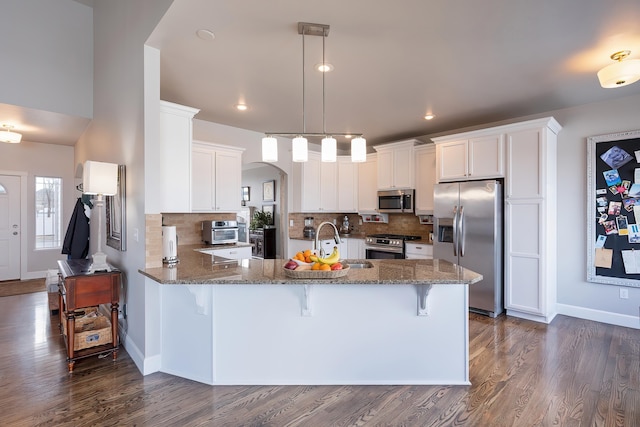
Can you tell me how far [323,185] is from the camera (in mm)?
5879

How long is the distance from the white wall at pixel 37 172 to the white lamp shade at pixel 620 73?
7.44 m

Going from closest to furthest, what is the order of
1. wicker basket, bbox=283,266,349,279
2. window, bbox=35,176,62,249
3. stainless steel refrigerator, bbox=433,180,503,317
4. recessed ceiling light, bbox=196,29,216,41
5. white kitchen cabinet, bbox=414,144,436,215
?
wicker basket, bbox=283,266,349,279, recessed ceiling light, bbox=196,29,216,41, stainless steel refrigerator, bbox=433,180,503,317, white kitchen cabinet, bbox=414,144,436,215, window, bbox=35,176,62,249

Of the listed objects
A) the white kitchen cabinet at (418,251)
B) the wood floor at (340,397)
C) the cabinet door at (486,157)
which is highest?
the cabinet door at (486,157)

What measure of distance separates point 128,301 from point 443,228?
3768mm

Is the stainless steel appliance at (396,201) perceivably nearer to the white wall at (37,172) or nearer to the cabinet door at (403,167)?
the cabinet door at (403,167)

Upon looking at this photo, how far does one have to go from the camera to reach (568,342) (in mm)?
3256

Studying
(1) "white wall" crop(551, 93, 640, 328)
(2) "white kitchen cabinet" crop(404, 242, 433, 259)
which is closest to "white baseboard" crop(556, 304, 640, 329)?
(1) "white wall" crop(551, 93, 640, 328)

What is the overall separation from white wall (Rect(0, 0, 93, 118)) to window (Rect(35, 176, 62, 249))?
3.10 meters

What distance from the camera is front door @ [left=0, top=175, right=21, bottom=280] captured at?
18.8 ft

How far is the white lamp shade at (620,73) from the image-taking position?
2.54 metres

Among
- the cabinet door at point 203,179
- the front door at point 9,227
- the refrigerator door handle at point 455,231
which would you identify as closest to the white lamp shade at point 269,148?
the cabinet door at point 203,179

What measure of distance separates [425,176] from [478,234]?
1273 millimetres

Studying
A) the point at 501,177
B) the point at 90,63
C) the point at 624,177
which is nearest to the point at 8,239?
the point at 90,63

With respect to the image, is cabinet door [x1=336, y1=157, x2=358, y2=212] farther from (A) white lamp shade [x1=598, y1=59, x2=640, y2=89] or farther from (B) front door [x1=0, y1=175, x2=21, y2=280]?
(B) front door [x1=0, y1=175, x2=21, y2=280]
